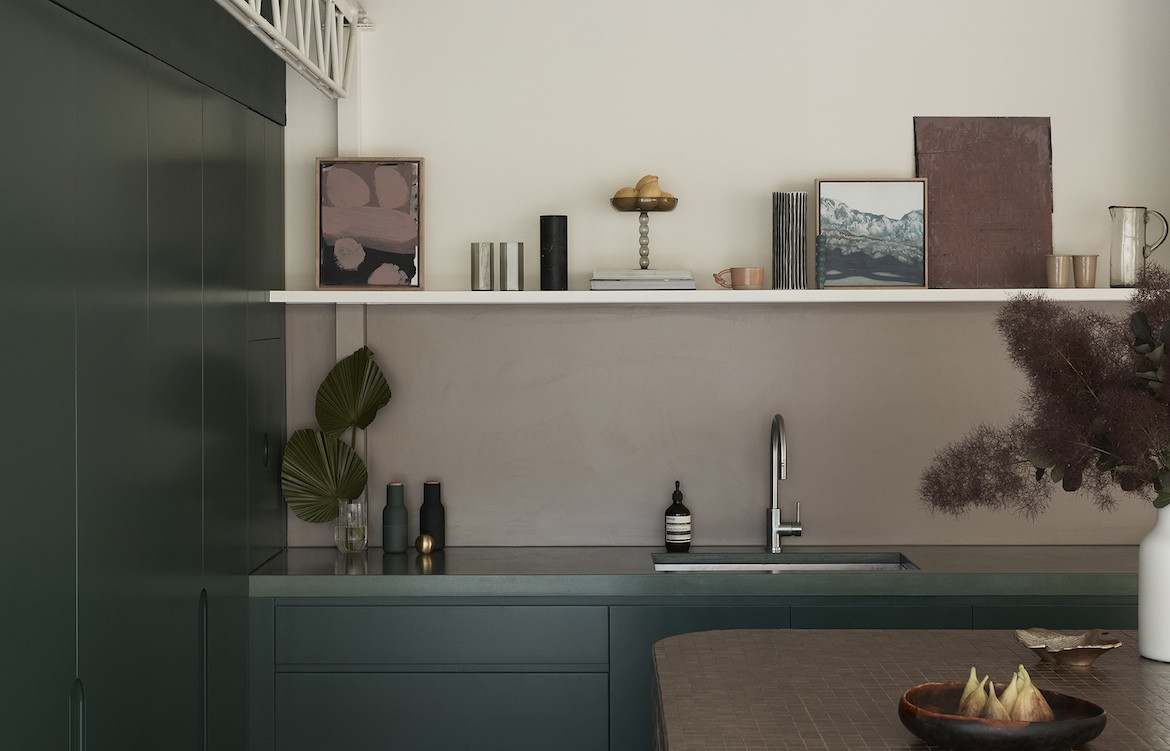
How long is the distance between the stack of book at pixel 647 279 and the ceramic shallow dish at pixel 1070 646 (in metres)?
1.68

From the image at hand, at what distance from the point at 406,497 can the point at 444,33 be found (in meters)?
1.55

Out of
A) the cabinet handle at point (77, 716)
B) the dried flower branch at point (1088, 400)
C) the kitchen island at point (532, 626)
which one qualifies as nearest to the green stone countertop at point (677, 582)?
the kitchen island at point (532, 626)

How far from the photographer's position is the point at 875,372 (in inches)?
145

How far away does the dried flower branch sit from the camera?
193 centimetres

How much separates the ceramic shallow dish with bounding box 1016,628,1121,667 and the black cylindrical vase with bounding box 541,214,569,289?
74.0 inches

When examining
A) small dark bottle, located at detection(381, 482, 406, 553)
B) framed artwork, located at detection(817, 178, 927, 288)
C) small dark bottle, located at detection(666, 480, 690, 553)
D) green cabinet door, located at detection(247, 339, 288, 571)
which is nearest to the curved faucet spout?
small dark bottle, located at detection(666, 480, 690, 553)

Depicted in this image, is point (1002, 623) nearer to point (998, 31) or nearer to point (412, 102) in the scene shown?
point (998, 31)

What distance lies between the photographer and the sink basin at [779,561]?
11.6 ft

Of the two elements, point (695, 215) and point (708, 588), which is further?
point (695, 215)

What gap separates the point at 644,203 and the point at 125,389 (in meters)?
1.69

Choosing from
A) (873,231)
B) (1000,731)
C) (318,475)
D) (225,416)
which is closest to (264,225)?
(225,416)

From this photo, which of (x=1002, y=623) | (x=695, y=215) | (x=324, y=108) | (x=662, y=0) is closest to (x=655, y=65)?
(x=662, y=0)

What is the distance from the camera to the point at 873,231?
3568 mm

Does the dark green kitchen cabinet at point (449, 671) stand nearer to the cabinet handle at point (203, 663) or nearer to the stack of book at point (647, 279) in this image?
the cabinet handle at point (203, 663)
